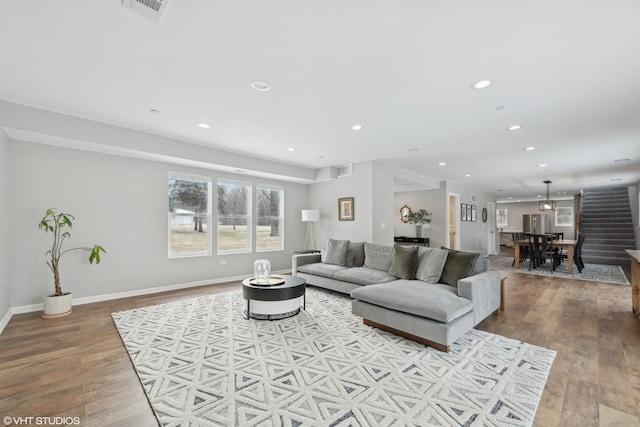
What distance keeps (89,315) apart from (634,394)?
579cm

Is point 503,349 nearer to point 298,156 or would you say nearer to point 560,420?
point 560,420

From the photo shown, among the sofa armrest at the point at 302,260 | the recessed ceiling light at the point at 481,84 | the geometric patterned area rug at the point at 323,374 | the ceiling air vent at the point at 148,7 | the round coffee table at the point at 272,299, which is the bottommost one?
the geometric patterned area rug at the point at 323,374

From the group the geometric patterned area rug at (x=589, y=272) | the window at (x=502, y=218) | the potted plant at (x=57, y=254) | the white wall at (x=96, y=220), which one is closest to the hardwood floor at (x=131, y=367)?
the potted plant at (x=57, y=254)

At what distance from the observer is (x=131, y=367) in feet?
8.02

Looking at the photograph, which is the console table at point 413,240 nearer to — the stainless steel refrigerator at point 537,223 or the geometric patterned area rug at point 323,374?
the geometric patterned area rug at point 323,374

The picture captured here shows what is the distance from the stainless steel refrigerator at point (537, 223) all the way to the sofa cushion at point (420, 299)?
13.9 m

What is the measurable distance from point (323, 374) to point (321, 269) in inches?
104

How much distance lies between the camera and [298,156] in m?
5.74

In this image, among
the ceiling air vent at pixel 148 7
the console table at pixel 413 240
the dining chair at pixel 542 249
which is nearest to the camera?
the ceiling air vent at pixel 148 7

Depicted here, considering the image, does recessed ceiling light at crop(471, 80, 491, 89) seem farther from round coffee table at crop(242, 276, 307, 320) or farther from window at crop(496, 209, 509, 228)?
window at crop(496, 209, 509, 228)

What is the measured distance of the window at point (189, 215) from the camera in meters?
5.29

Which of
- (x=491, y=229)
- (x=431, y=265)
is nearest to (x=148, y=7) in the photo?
(x=431, y=265)

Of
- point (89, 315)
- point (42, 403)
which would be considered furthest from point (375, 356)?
point (89, 315)

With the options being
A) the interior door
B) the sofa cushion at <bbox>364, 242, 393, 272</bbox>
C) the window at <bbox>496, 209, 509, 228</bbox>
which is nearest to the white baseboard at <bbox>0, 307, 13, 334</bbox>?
the sofa cushion at <bbox>364, 242, 393, 272</bbox>
